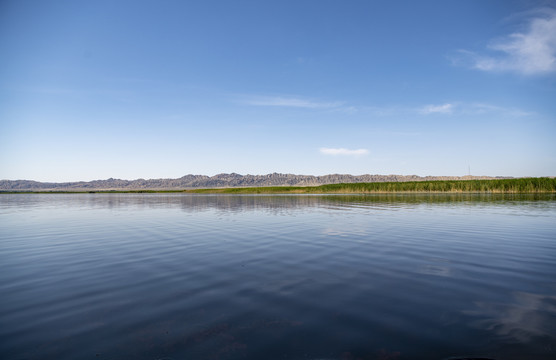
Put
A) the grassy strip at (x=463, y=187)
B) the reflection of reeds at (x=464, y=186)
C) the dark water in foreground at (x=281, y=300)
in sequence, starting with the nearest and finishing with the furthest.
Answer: the dark water in foreground at (x=281, y=300) < the reflection of reeds at (x=464, y=186) < the grassy strip at (x=463, y=187)

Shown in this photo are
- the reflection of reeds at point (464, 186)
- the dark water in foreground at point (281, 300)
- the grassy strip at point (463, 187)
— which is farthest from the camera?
the grassy strip at point (463, 187)

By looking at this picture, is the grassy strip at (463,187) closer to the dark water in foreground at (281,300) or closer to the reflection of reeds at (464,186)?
the reflection of reeds at (464,186)

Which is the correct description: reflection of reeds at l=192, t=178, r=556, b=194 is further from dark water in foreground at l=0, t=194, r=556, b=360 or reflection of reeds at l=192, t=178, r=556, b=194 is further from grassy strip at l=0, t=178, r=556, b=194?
dark water in foreground at l=0, t=194, r=556, b=360

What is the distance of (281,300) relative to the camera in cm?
665

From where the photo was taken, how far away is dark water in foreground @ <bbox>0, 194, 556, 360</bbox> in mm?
4660

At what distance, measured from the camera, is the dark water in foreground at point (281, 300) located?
4.66 m

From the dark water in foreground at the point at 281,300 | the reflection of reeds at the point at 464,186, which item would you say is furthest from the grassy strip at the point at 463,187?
the dark water in foreground at the point at 281,300

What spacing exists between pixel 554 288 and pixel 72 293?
12014 mm

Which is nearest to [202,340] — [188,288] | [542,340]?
[188,288]

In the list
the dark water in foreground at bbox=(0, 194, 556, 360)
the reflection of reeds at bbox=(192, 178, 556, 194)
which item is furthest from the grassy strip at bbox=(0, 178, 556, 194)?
the dark water in foreground at bbox=(0, 194, 556, 360)

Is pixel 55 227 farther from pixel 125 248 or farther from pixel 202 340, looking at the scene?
pixel 202 340

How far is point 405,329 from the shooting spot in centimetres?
516

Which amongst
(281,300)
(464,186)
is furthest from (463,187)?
(281,300)

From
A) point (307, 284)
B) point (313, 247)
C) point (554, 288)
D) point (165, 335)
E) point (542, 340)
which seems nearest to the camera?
point (542, 340)
